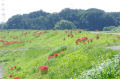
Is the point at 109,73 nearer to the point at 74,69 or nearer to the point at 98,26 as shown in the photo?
the point at 74,69

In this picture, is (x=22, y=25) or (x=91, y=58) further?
(x=22, y=25)

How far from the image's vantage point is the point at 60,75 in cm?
1019

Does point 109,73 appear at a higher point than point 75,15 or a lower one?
lower

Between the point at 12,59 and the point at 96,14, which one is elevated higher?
the point at 96,14

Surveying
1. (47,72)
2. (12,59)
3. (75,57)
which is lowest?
(12,59)

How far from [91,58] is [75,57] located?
5.43ft

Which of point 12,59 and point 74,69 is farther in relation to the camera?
point 12,59

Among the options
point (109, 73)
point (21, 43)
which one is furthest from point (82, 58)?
point (21, 43)

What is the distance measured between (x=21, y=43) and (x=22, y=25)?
2924 inches

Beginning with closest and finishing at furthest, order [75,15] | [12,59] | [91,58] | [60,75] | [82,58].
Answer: [60,75] < [91,58] < [82,58] < [12,59] < [75,15]

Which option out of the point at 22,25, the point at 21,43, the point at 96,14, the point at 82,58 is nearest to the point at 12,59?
the point at 21,43

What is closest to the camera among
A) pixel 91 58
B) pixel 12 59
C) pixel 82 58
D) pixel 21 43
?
pixel 91 58

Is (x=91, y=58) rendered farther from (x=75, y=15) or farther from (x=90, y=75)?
(x=75, y=15)

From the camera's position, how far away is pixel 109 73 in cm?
693
